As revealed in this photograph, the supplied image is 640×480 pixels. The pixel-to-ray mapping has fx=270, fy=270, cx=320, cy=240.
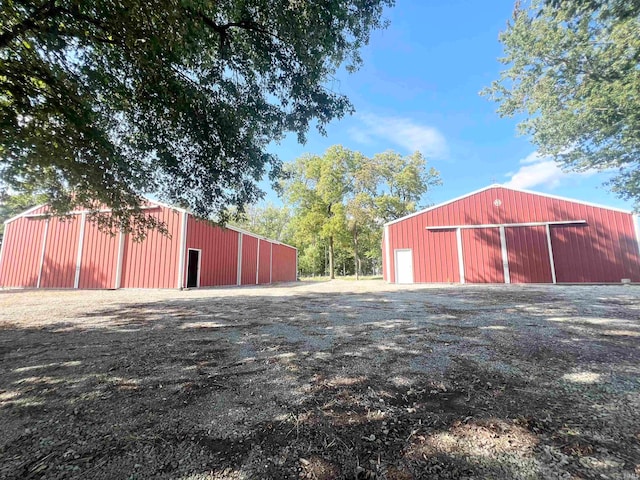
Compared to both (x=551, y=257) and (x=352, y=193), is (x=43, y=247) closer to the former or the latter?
(x=352, y=193)

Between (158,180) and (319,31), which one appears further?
(158,180)

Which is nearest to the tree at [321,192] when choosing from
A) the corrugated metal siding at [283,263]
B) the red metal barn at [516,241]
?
the corrugated metal siding at [283,263]

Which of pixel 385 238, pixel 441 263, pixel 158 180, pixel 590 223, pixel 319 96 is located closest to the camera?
pixel 319 96

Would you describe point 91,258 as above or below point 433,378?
above

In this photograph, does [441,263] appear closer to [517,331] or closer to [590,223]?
[590,223]

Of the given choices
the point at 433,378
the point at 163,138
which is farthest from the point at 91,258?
the point at 433,378

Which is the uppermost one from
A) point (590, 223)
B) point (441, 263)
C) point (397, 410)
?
point (590, 223)

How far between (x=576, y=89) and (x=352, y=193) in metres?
15.9

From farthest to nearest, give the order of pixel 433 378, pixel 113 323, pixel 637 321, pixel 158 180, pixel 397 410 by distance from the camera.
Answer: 1. pixel 158 180
2. pixel 113 323
3. pixel 637 321
4. pixel 433 378
5. pixel 397 410

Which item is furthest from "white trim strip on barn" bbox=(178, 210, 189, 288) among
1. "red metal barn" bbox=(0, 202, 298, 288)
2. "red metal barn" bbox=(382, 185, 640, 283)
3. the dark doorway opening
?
"red metal barn" bbox=(382, 185, 640, 283)

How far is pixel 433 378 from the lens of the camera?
2131 millimetres

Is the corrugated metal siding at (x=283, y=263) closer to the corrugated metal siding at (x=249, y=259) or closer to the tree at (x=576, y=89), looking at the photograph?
the corrugated metal siding at (x=249, y=259)

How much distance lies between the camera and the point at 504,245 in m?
13.0

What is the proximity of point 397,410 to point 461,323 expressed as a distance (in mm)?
2782
